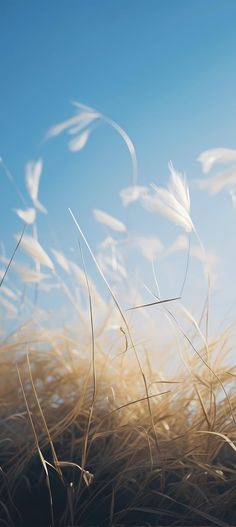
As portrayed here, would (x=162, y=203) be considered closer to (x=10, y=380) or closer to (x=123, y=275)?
(x=123, y=275)

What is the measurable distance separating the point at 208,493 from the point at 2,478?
1.23 feet

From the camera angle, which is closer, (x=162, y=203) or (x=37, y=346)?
(x=162, y=203)

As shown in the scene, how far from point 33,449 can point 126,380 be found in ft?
1.25

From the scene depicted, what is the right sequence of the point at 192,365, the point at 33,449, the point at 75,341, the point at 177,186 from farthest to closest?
the point at 75,341, the point at 192,365, the point at 177,186, the point at 33,449

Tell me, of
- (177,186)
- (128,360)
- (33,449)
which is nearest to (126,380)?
(128,360)

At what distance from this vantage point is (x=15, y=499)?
3.42 feet

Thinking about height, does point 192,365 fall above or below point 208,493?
above

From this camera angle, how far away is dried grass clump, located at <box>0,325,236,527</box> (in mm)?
973

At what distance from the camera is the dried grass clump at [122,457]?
97cm

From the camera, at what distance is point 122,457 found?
3.44 ft

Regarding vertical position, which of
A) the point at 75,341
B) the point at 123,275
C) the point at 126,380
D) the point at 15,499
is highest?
the point at 123,275

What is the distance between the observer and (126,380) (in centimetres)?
133

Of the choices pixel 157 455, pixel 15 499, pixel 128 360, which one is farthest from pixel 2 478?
pixel 128 360

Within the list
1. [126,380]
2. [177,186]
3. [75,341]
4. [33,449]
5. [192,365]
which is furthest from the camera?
[75,341]
